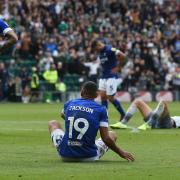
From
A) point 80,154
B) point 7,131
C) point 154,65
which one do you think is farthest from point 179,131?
point 154,65

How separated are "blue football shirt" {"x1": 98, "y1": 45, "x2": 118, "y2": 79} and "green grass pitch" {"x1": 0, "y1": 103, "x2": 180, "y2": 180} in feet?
Answer: 15.4

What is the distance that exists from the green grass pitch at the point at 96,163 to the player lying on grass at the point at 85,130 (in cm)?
20

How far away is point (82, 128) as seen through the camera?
12.4m

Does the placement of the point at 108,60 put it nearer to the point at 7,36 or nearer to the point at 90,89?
the point at 7,36

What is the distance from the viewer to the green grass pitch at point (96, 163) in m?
11.0

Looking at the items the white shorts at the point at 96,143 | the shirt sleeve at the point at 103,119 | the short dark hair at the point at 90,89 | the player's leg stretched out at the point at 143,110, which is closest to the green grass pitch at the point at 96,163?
the white shorts at the point at 96,143

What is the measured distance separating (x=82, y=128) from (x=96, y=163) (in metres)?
0.59

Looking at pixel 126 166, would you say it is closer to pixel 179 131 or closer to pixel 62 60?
pixel 179 131

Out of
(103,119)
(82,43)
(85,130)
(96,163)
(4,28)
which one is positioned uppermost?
→ (4,28)

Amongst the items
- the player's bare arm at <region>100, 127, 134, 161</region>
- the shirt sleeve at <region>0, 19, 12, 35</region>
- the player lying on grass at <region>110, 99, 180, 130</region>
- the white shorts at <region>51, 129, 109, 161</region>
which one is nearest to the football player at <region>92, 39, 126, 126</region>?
the player lying on grass at <region>110, 99, 180, 130</region>

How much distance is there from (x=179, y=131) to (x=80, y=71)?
2337 cm

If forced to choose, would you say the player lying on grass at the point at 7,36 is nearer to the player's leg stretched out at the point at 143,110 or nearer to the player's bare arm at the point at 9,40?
the player's bare arm at the point at 9,40

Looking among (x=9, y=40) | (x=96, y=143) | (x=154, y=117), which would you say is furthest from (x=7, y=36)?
(x=154, y=117)

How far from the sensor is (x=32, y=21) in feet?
143
